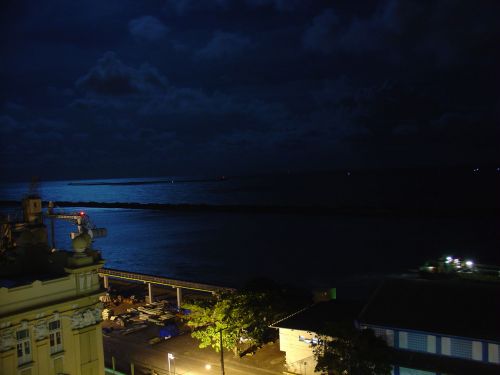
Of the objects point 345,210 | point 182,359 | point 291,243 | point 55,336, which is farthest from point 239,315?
point 345,210

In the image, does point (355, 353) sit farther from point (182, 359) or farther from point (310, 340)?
point (182, 359)

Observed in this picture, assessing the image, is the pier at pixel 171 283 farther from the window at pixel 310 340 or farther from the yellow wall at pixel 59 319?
the yellow wall at pixel 59 319

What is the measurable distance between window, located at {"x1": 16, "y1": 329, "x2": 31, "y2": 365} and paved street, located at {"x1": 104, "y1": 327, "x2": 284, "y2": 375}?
1112 cm

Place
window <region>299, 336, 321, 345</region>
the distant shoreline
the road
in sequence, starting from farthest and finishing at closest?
the distant shoreline < the road < window <region>299, 336, 321, 345</region>

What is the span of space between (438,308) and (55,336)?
15.3 meters

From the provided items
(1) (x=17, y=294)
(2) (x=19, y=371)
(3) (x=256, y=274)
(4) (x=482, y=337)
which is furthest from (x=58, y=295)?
(3) (x=256, y=274)

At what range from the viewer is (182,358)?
25.6 meters

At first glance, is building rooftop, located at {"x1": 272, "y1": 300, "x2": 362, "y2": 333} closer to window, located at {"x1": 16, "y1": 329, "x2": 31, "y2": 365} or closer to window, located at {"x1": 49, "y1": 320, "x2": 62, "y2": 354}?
window, located at {"x1": 49, "y1": 320, "x2": 62, "y2": 354}

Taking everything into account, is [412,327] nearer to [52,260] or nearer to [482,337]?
[482,337]

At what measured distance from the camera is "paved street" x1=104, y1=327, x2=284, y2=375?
23.8 m

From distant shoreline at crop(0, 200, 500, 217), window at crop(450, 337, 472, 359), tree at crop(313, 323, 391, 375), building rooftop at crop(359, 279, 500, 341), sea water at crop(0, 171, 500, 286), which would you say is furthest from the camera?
distant shoreline at crop(0, 200, 500, 217)

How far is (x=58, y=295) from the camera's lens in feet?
47.3

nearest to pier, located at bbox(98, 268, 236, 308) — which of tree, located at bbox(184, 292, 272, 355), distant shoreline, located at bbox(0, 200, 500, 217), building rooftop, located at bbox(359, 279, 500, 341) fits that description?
tree, located at bbox(184, 292, 272, 355)

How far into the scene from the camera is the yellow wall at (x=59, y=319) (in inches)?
520
